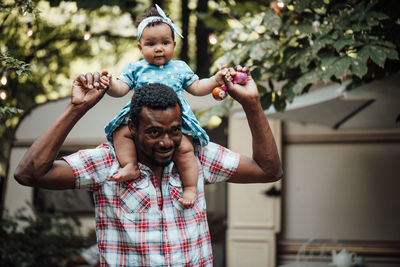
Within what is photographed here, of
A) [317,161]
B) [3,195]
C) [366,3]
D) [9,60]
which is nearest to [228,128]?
[317,161]

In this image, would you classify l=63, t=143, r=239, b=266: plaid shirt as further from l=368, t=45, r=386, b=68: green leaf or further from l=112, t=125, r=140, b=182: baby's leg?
l=368, t=45, r=386, b=68: green leaf

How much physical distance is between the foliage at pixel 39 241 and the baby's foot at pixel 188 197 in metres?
4.22

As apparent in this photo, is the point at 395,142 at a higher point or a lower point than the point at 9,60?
lower

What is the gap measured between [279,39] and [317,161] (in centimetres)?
349

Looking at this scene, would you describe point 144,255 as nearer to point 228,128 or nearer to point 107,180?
point 107,180

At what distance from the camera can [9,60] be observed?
8.36 ft

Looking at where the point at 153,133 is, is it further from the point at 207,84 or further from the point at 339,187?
the point at 339,187

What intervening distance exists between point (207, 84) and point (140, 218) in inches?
24.2

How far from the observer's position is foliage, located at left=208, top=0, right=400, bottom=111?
11.4 feet

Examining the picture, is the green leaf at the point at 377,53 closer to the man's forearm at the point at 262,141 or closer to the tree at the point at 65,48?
the man's forearm at the point at 262,141

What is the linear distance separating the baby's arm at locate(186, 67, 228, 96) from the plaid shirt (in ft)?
1.12

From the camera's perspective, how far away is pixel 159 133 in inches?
82.7

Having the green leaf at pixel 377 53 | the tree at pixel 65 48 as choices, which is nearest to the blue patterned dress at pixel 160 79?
the green leaf at pixel 377 53

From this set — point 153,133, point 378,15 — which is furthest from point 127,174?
point 378,15
